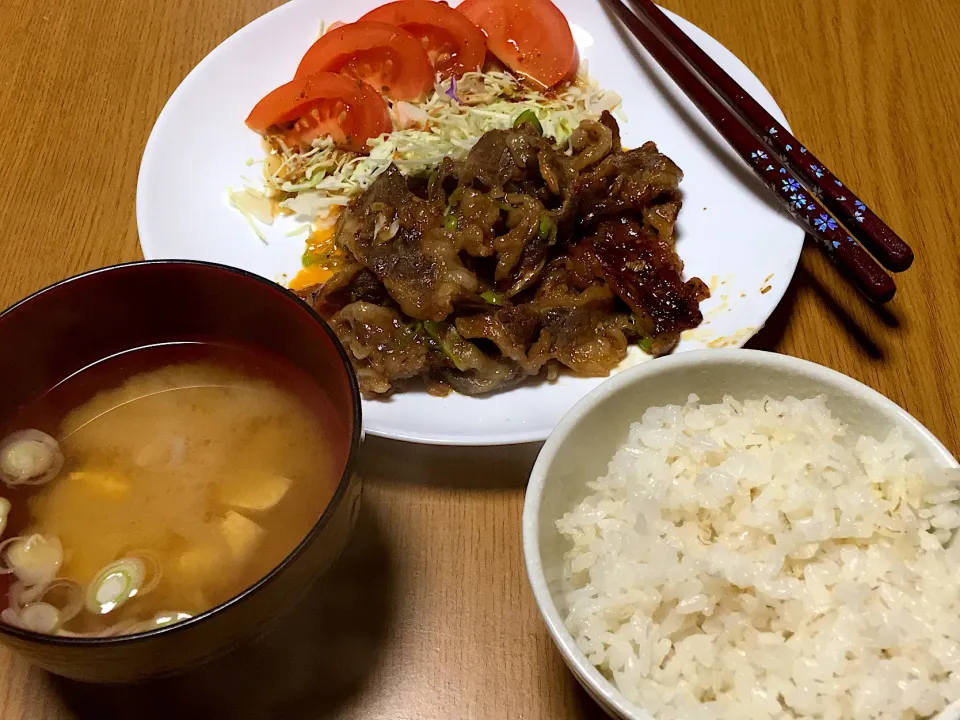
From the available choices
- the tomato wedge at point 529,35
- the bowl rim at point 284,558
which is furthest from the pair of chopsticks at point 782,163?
the bowl rim at point 284,558

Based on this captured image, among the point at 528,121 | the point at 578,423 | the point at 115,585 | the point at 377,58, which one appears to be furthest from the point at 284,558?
the point at 377,58

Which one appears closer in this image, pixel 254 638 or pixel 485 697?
pixel 254 638

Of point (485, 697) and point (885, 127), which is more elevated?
point (885, 127)

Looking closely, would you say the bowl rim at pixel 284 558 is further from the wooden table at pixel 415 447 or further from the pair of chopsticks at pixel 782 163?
the pair of chopsticks at pixel 782 163

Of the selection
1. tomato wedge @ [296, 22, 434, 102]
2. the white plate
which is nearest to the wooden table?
the white plate

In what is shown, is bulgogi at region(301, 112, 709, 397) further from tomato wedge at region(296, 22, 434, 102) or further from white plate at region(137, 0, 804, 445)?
tomato wedge at region(296, 22, 434, 102)

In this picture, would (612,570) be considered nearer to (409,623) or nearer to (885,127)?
(409,623)


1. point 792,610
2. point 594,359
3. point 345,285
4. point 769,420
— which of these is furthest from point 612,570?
point 345,285
